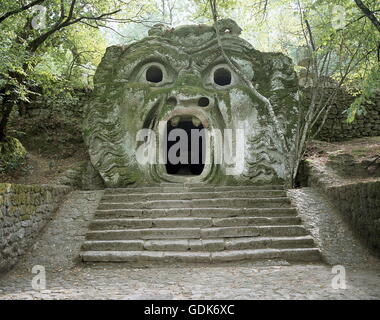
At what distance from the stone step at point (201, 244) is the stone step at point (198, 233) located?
0.60ft

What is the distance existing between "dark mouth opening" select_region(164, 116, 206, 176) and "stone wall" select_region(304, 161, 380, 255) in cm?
470

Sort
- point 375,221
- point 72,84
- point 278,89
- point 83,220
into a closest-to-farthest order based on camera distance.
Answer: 1. point 375,221
2. point 83,220
3. point 278,89
4. point 72,84

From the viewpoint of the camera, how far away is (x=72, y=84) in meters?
10.4

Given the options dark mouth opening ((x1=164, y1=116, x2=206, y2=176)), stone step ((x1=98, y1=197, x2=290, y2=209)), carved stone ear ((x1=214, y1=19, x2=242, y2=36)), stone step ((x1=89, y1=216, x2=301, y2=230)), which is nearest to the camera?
stone step ((x1=89, y1=216, x2=301, y2=230))

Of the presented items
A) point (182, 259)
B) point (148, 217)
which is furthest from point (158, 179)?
point (182, 259)

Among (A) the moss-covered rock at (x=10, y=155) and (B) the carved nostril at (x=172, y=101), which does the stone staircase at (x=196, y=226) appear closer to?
(B) the carved nostril at (x=172, y=101)

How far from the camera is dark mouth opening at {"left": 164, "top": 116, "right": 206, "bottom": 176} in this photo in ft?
33.8

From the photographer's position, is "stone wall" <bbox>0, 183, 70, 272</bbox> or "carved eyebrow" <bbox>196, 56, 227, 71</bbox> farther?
"carved eyebrow" <bbox>196, 56, 227, 71</bbox>

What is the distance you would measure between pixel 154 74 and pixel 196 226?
5343 millimetres

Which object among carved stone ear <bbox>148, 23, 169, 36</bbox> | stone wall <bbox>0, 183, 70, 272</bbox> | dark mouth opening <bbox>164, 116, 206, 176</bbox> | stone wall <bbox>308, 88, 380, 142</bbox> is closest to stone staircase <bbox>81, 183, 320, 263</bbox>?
stone wall <bbox>0, 183, 70, 272</bbox>

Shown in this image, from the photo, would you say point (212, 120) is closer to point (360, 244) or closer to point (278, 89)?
point (278, 89)

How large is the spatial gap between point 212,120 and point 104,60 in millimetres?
3667

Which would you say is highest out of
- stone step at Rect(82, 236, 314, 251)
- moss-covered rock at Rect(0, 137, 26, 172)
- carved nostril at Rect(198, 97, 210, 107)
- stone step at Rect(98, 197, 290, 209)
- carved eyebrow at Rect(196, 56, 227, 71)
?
carved eyebrow at Rect(196, 56, 227, 71)

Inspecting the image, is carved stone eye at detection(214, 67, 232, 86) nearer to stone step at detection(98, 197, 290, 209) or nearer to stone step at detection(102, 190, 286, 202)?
stone step at detection(102, 190, 286, 202)
